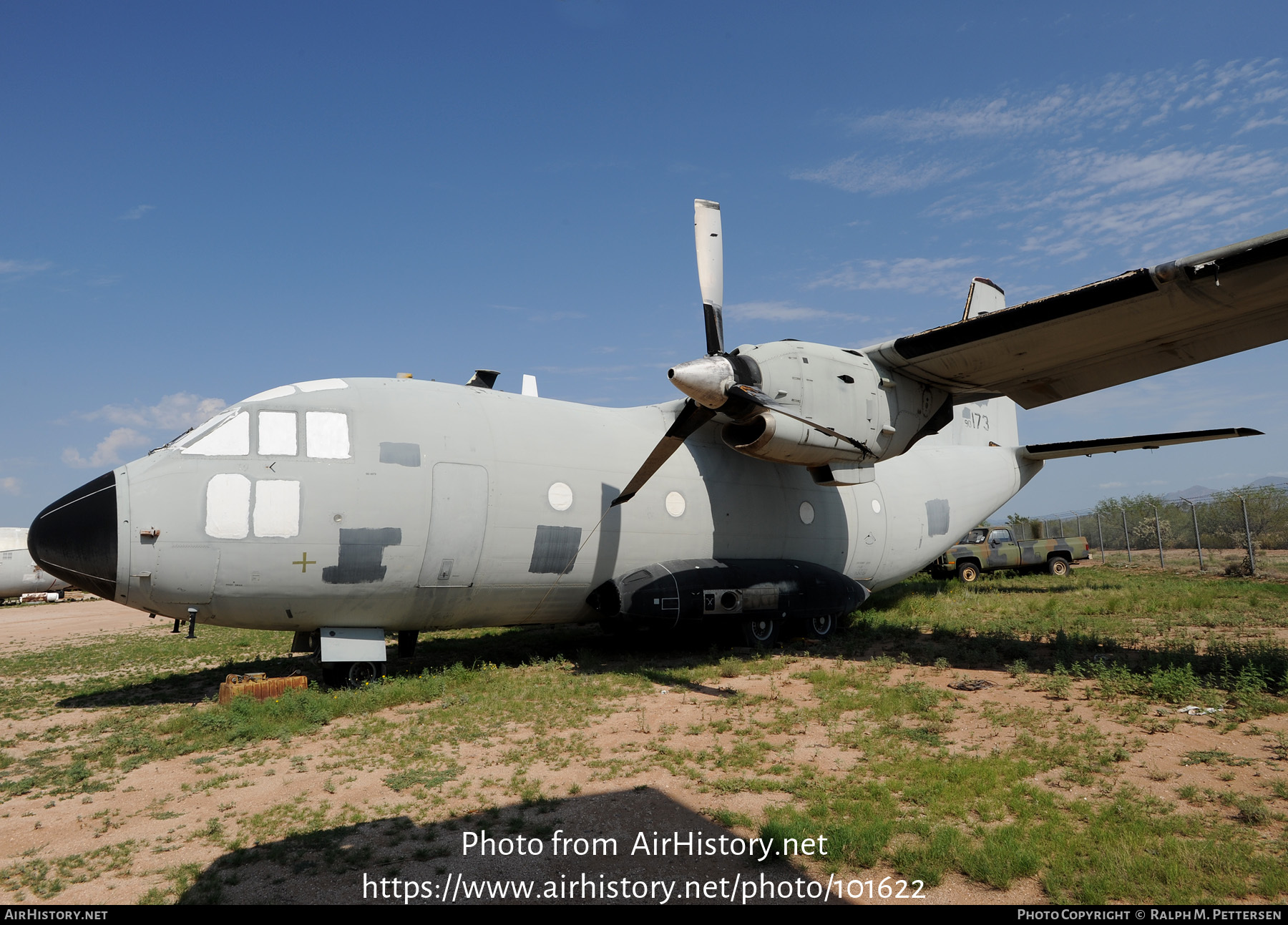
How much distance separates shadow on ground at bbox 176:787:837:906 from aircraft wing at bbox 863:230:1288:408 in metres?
7.72

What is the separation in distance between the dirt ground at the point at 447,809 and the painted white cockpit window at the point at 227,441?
11.8 ft

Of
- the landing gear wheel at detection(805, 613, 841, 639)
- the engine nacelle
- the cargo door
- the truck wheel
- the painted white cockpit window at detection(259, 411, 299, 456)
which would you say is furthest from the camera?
the truck wheel

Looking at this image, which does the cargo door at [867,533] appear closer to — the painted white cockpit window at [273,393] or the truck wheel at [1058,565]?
the painted white cockpit window at [273,393]

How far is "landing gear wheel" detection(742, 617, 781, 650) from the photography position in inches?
480

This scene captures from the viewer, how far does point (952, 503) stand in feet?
52.1

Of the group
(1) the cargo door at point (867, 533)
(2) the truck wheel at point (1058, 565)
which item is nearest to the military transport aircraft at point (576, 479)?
(1) the cargo door at point (867, 533)

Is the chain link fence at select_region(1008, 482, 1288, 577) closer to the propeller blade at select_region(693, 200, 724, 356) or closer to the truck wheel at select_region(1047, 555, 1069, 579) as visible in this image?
the truck wheel at select_region(1047, 555, 1069, 579)

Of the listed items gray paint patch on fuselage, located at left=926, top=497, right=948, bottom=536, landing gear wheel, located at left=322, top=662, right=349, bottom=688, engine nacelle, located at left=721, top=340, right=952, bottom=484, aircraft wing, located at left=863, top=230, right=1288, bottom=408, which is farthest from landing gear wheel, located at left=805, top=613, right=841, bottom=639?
landing gear wheel, located at left=322, top=662, right=349, bottom=688

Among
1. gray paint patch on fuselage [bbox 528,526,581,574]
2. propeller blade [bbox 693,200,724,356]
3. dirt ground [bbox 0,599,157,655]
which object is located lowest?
dirt ground [bbox 0,599,157,655]

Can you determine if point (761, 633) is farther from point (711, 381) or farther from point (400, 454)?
point (400, 454)

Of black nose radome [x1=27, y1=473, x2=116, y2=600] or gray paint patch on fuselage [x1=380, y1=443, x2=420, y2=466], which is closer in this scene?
black nose radome [x1=27, y1=473, x2=116, y2=600]

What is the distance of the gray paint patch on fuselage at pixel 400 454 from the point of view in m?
A: 9.59
